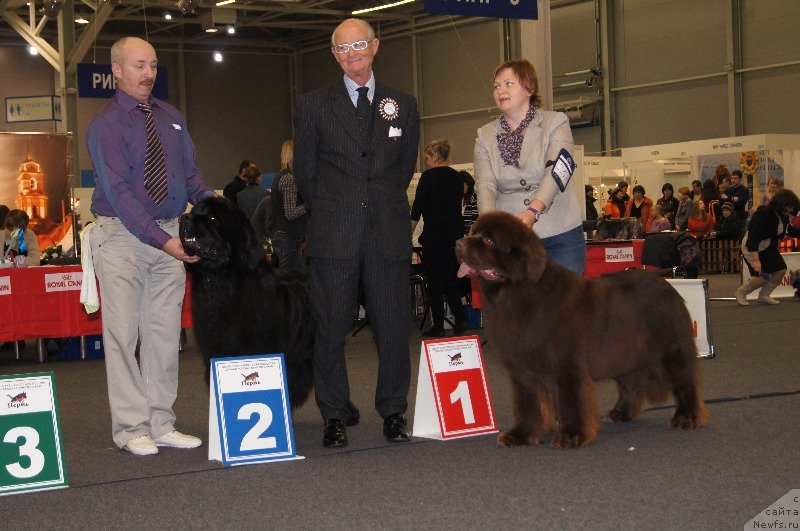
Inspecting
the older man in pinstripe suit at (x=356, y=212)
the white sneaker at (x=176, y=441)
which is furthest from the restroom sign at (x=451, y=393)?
the white sneaker at (x=176, y=441)

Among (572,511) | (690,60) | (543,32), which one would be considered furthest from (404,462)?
(690,60)

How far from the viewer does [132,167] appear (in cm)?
429

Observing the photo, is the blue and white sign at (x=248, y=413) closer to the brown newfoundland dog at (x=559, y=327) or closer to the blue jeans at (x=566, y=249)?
the brown newfoundland dog at (x=559, y=327)

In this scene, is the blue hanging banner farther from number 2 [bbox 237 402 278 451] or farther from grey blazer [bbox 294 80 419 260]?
number 2 [bbox 237 402 278 451]

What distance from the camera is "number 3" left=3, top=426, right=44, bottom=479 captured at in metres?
3.75

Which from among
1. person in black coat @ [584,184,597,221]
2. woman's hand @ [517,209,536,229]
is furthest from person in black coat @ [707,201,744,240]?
woman's hand @ [517,209,536,229]

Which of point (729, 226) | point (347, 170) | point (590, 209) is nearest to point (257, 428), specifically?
point (347, 170)

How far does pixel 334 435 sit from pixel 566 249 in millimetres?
1286

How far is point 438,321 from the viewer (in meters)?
9.09

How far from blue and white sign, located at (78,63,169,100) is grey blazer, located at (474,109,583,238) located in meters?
10.4

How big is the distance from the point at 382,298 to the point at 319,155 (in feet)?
2.16

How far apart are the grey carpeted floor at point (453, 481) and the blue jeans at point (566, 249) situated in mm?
376

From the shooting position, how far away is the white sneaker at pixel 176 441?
4.48m

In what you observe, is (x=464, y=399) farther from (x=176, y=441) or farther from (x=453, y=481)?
(x=176, y=441)
